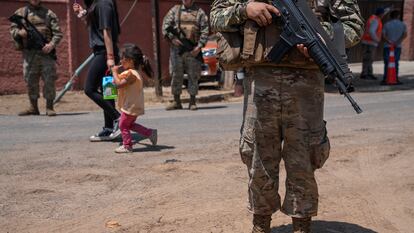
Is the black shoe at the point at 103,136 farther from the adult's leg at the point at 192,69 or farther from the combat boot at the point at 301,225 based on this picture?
the combat boot at the point at 301,225

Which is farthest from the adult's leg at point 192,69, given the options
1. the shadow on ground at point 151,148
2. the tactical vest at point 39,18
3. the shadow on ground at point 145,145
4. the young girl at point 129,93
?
the young girl at point 129,93

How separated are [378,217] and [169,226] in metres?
1.63

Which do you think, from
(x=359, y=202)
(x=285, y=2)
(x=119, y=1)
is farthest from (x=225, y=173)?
(x=119, y=1)

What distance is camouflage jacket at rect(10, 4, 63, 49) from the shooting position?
30.7ft

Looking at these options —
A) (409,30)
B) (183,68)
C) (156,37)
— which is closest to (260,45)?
(183,68)

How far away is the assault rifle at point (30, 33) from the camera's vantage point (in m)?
9.31

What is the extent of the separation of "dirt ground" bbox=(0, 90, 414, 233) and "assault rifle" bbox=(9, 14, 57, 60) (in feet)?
9.93

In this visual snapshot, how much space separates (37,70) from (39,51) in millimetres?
371

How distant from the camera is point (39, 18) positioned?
9391 millimetres

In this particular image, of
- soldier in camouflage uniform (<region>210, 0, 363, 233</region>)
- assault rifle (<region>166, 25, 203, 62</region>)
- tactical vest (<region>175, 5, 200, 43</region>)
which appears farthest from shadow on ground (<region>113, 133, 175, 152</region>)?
soldier in camouflage uniform (<region>210, 0, 363, 233</region>)

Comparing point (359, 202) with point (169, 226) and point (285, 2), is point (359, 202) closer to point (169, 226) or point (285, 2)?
point (169, 226)

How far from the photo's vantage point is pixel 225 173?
5.48 m

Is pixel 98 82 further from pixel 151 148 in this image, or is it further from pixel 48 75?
pixel 48 75

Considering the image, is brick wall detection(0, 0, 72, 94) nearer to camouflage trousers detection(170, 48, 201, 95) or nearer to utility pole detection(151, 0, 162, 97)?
utility pole detection(151, 0, 162, 97)
